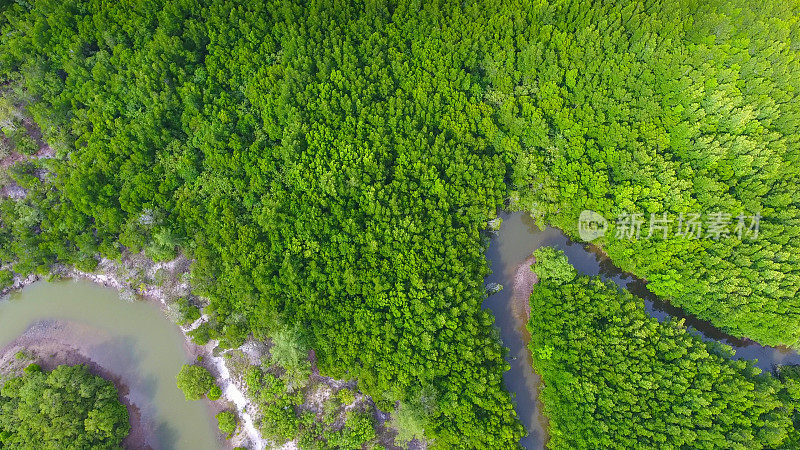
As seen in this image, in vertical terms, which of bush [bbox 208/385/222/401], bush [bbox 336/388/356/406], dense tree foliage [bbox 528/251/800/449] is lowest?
bush [bbox 208/385/222/401]

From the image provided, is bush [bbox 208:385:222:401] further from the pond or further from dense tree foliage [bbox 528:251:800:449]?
dense tree foliage [bbox 528:251:800:449]

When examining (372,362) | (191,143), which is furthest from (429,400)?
(191,143)

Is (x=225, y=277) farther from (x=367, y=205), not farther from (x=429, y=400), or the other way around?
(x=429, y=400)

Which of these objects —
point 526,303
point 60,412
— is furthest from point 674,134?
point 60,412

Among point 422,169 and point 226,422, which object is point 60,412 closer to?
point 226,422

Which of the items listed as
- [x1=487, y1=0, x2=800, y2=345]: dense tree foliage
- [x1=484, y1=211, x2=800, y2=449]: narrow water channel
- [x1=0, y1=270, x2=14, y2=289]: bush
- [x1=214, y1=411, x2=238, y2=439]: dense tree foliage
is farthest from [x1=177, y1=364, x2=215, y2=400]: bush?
[x1=487, y1=0, x2=800, y2=345]: dense tree foliage
